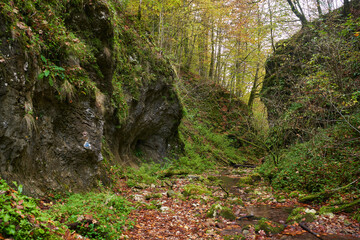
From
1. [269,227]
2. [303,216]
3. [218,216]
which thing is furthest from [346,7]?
[218,216]

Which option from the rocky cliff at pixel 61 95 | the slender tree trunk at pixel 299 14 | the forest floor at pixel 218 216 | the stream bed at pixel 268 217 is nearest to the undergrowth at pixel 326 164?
the forest floor at pixel 218 216

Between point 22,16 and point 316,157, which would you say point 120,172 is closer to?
point 22,16

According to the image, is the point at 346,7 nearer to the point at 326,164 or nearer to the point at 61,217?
the point at 326,164

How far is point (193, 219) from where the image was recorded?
5609mm

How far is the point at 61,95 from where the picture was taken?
518 centimetres

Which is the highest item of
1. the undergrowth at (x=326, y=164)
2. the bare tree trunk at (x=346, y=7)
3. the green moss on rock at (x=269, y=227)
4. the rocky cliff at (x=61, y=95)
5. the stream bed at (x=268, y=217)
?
the bare tree trunk at (x=346, y=7)

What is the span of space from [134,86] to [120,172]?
418cm

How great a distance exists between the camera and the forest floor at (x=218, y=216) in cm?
463

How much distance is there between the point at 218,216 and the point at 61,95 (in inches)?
207

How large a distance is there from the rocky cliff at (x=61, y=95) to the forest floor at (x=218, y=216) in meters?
1.82

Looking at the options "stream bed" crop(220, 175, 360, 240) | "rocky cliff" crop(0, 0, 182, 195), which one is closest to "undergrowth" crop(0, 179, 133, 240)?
"rocky cliff" crop(0, 0, 182, 195)

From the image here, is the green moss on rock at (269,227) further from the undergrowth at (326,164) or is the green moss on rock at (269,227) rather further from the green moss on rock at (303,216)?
the undergrowth at (326,164)

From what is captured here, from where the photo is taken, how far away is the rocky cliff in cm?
390

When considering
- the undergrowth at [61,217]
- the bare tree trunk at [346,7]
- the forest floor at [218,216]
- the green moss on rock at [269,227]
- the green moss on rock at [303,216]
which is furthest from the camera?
the bare tree trunk at [346,7]
